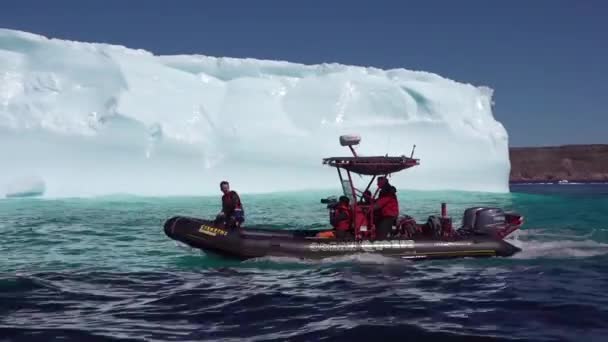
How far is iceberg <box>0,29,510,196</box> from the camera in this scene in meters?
23.9

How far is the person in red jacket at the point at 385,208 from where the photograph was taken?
10.1 m

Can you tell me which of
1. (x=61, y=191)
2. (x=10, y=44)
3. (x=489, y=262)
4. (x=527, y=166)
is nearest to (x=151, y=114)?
(x=61, y=191)

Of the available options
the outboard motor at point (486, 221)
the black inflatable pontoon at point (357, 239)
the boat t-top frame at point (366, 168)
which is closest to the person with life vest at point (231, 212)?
the black inflatable pontoon at point (357, 239)

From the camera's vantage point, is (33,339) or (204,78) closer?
(33,339)

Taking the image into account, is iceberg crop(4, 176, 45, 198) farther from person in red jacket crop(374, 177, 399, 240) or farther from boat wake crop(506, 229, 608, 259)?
boat wake crop(506, 229, 608, 259)

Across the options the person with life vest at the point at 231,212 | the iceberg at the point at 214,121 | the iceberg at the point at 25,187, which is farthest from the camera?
the iceberg at the point at 214,121

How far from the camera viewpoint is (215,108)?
1067 inches

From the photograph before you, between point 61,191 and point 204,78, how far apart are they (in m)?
8.48

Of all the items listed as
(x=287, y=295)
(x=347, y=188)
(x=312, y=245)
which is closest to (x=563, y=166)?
(x=347, y=188)

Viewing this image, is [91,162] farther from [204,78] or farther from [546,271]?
[546,271]

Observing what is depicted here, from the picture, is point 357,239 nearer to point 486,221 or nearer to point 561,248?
point 486,221

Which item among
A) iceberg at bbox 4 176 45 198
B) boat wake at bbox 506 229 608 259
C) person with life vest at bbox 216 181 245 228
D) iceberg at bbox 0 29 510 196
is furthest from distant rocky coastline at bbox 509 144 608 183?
person with life vest at bbox 216 181 245 228

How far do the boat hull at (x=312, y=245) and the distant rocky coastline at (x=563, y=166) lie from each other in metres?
84.1

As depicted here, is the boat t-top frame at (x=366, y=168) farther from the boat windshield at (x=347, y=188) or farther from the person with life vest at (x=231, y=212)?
the person with life vest at (x=231, y=212)
